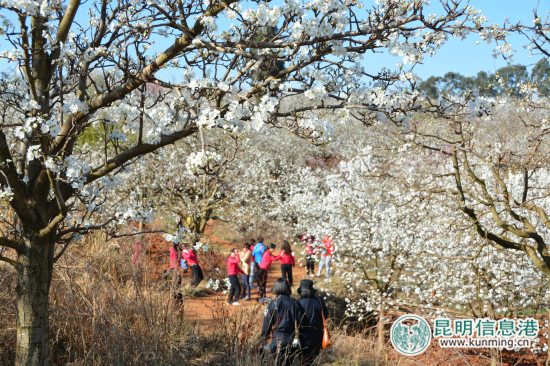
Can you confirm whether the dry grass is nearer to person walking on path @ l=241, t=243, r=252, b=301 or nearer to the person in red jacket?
the person in red jacket

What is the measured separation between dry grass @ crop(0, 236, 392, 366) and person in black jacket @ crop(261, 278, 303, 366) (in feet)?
0.65

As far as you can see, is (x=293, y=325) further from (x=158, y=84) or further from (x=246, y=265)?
(x=246, y=265)

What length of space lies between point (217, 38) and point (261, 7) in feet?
3.19

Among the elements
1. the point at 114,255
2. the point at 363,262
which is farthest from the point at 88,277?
the point at 363,262

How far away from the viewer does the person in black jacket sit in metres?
4.55

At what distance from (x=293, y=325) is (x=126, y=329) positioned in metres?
1.88

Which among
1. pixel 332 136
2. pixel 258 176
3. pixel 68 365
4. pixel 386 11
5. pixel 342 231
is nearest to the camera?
pixel 332 136

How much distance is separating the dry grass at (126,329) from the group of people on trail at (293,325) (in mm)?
233

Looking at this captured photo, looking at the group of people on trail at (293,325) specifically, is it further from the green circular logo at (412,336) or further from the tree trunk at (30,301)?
the green circular logo at (412,336)

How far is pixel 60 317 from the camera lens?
4.81 metres

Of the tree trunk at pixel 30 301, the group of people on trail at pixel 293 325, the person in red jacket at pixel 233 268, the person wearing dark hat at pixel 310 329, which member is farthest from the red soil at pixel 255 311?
the tree trunk at pixel 30 301

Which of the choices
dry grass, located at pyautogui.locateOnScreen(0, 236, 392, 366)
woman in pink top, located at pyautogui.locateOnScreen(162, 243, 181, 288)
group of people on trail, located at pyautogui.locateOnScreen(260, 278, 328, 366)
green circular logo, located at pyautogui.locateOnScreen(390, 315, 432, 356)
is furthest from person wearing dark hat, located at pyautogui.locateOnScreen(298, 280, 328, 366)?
green circular logo, located at pyautogui.locateOnScreen(390, 315, 432, 356)

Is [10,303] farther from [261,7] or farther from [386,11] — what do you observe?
[386,11]

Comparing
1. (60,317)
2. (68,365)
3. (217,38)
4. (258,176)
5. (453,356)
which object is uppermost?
(258,176)
